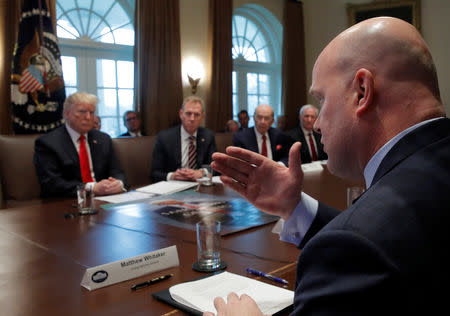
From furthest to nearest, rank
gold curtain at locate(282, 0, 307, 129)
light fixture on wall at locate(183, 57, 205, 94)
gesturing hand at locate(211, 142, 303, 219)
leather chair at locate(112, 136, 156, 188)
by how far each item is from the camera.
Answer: gold curtain at locate(282, 0, 307, 129) → light fixture on wall at locate(183, 57, 205, 94) → leather chair at locate(112, 136, 156, 188) → gesturing hand at locate(211, 142, 303, 219)

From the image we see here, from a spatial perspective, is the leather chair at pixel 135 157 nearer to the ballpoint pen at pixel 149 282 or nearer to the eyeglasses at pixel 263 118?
the eyeglasses at pixel 263 118

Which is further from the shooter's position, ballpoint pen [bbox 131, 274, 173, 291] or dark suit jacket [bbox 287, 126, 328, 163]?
dark suit jacket [bbox 287, 126, 328, 163]

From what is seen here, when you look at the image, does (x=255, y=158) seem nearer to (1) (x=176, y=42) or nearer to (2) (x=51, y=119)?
(2) (x=51, y=119)

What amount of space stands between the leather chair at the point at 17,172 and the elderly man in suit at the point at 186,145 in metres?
1.02

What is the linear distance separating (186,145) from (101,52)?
3.05 meters

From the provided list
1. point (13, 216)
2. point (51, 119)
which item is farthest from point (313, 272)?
point (51, 119)

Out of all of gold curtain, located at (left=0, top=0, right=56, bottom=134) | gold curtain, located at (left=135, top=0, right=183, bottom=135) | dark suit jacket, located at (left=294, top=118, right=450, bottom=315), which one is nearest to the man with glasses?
gold curtain, located at (left=135, top=0, right=183, bottom=135)

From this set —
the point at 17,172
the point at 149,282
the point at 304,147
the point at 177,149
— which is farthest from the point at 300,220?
the point at 304,147

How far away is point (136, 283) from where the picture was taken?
1.20 m

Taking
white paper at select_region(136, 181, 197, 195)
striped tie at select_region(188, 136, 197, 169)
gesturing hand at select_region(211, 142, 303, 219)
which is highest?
gesturing hand at select_region(211, 142, 303, 219)

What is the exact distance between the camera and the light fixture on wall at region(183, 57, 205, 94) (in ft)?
22.8

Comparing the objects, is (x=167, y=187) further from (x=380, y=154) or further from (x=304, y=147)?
(x=304, y=147)

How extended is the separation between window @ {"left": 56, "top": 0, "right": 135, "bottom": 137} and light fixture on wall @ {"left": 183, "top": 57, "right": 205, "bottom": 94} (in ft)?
2.95

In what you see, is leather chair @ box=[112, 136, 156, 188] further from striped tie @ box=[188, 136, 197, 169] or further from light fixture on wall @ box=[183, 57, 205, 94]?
light fixture on wall @ box=[183, 57, 205, 94]
